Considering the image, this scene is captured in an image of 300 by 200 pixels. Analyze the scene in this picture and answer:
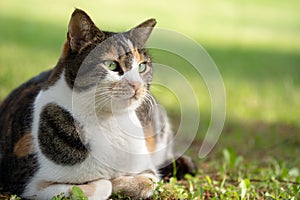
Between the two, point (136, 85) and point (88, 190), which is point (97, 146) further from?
point (136, 85)

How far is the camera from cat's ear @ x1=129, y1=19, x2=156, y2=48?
3419 mm

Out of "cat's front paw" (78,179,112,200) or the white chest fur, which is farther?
the white chest fur

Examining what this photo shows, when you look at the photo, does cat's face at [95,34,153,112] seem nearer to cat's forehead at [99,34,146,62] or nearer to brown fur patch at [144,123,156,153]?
cat's forehead at [99,34,146,62]

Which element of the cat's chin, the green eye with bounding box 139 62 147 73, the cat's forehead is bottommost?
the cat's chin

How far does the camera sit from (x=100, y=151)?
3283 millimetres

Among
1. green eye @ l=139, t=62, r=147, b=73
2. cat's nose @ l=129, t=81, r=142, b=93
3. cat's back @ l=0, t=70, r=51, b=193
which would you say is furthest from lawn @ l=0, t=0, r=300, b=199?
cat's back @ l=0, t=70, r=51, b=193

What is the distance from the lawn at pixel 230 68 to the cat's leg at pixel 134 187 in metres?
0.05

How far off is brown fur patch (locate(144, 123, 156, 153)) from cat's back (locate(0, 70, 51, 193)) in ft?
2.34

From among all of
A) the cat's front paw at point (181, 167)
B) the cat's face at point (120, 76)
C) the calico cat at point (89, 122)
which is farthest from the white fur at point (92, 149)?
the cat's front paw at point (181, 167)

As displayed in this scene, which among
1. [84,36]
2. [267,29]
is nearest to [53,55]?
[84,36]

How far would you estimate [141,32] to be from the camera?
11.3 feet

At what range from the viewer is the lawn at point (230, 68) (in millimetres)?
4082

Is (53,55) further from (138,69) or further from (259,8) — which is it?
(259,8)

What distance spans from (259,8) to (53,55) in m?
8.79
